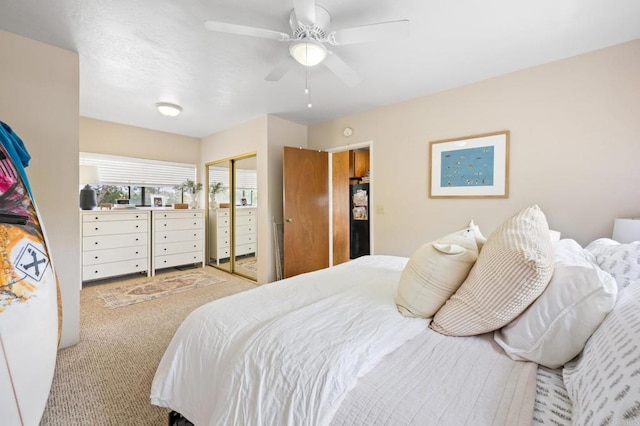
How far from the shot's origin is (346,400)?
711 millimetres

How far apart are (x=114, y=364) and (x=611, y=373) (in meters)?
2.61

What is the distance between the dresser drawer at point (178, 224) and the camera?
4.24 meters

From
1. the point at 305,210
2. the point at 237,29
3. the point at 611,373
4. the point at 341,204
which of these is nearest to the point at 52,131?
the point at 237,29

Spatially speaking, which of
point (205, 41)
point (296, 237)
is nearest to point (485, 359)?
point (205, 41)

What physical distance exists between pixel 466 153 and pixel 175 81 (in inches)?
121

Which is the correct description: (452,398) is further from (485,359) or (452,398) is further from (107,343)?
(107,343)

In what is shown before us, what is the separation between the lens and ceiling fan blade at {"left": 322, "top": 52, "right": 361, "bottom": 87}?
6.22 feet

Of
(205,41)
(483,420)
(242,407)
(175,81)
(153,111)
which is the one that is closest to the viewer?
(483,420)

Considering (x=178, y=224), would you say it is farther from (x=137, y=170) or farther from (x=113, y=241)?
(x=137, y=170)

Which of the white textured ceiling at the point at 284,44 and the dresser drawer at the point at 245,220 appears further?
the dresser drawer at the point at 245,220

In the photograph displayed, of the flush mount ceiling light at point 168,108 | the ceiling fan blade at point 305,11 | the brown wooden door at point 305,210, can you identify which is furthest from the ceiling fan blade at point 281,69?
the flush mount ceiling light at point 168,108

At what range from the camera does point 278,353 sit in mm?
844

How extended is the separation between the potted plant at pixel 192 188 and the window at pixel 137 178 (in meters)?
0.08

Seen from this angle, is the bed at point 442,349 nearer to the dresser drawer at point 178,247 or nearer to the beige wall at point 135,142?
the dresser drawer at point 178,247
